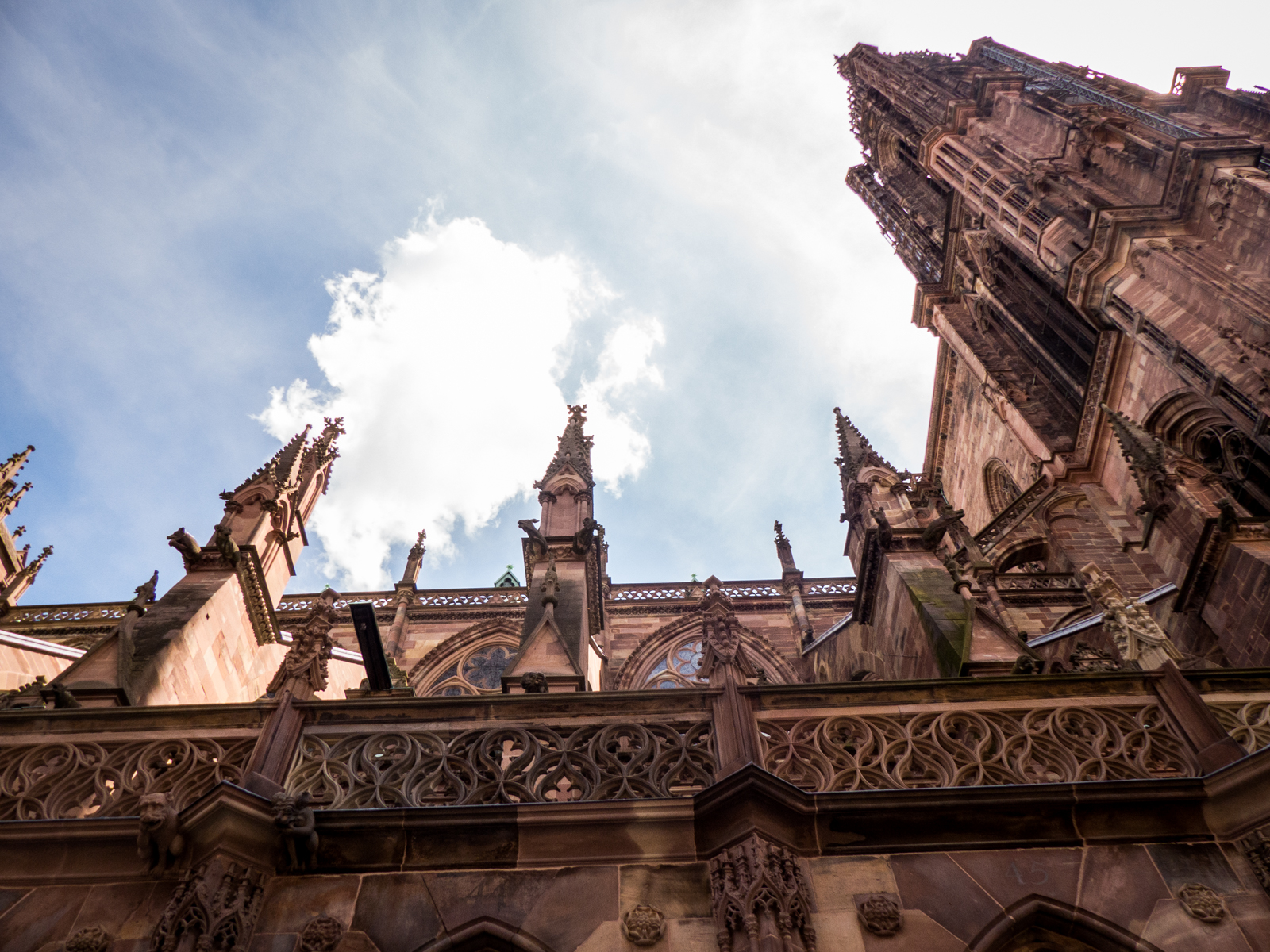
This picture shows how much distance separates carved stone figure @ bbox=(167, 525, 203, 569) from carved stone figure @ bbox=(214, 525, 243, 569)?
0.87 feet

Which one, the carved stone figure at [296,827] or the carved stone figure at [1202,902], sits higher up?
the carved stone figure at [296,827]

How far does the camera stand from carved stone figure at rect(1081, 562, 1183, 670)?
741 cm

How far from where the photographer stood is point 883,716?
6781 mm

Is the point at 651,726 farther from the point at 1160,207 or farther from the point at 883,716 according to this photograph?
the point at 1160,207

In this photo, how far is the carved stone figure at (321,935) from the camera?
17.8 feet

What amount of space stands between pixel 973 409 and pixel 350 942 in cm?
2659

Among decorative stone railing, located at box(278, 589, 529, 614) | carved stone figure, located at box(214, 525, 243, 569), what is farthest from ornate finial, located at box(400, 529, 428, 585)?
carved stone figure, located at box(214, 525, 243, 569)

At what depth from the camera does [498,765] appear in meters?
6.53

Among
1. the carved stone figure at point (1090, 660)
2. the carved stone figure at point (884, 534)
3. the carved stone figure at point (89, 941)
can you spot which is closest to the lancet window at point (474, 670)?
the carved stone figure at point (884, 534)

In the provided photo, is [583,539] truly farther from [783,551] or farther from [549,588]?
[783,551]

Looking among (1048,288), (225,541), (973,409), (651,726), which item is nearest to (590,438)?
(225,541)

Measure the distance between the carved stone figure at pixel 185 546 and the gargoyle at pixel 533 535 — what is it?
4.29 metres

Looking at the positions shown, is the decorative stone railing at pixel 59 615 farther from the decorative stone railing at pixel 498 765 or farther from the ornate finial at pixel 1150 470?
the ornate finial at pixel 1150 470

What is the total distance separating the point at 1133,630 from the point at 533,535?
23.2 feet
